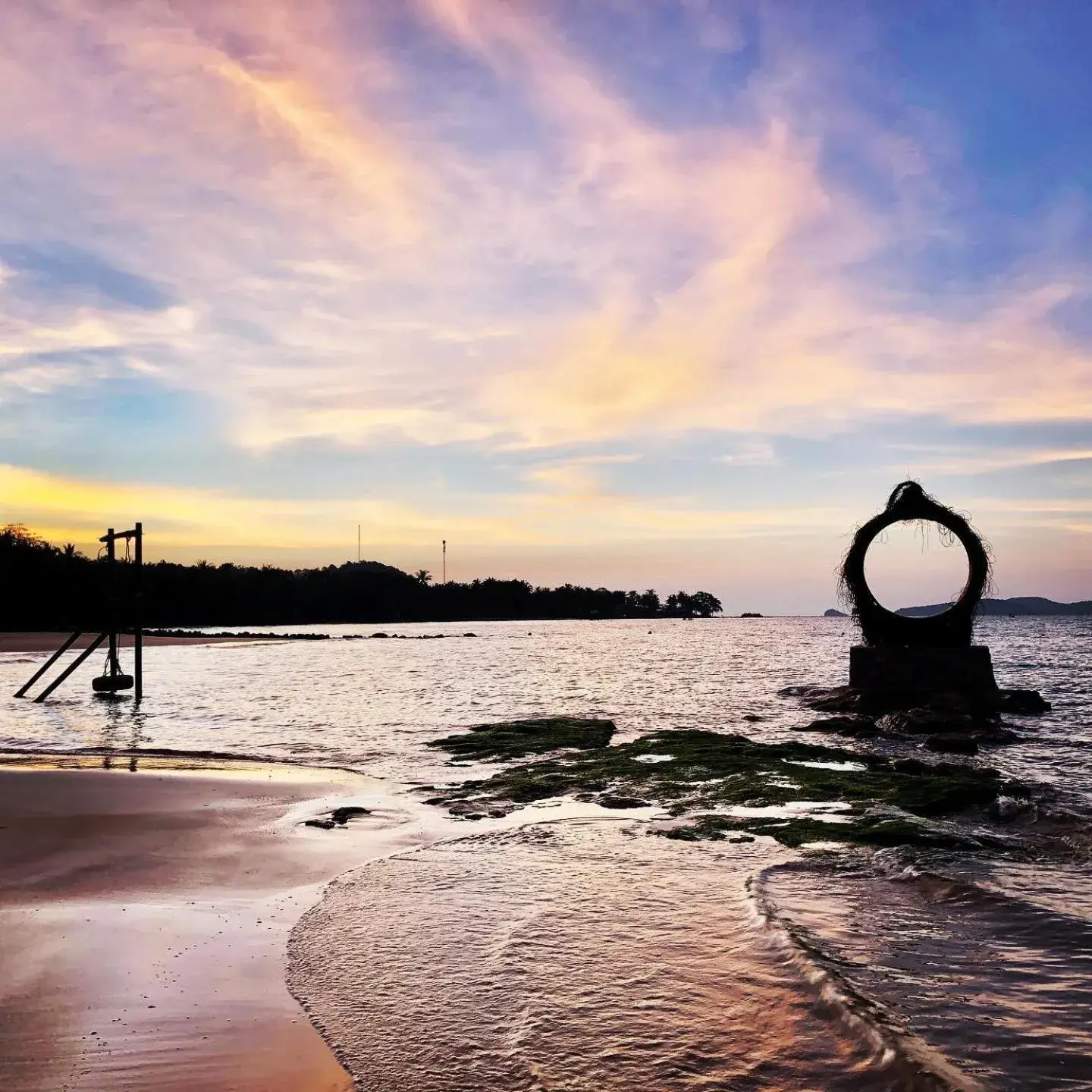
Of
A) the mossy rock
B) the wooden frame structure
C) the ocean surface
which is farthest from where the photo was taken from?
the wooden frame structure

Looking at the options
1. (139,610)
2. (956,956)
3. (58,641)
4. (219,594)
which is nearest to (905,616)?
(956,956)

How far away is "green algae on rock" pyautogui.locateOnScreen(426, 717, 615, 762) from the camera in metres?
14.1

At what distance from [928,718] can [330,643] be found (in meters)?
61.6

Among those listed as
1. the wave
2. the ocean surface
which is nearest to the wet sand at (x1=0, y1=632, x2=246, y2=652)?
the ocean surface

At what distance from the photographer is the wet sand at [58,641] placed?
158 ft

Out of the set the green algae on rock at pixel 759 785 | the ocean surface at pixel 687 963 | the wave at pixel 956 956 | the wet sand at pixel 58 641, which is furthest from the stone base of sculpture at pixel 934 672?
the wet sand at pixel 58 641

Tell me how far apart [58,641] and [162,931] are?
56.8 metres

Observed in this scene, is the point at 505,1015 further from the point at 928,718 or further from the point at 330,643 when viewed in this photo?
the point at 330,643

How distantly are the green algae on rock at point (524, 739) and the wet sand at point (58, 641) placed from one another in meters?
37.3

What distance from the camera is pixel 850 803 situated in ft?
32.3

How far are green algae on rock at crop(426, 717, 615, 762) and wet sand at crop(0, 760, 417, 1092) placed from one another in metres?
3.92

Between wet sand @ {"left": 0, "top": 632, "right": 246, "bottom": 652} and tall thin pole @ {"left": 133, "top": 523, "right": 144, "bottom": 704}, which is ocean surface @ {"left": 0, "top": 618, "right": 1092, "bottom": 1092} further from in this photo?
wet sand @ {"left": 0, "top": 632, "right": 246, "bottom": 652}

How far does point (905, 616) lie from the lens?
18.4 metres

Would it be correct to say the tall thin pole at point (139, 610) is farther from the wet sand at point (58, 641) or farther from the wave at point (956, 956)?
the wet sand at point (58, 641)
